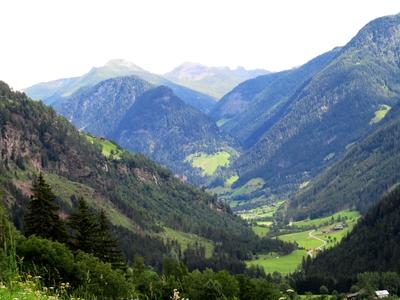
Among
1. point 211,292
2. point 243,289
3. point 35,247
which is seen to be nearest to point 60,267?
point 35,247

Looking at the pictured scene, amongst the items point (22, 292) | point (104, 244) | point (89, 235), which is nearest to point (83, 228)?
point (89, 235)

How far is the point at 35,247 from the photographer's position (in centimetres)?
7244

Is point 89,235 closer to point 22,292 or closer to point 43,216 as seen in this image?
point 43,216

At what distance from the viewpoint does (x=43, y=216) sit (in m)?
82.4

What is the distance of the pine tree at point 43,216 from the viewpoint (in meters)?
80.3

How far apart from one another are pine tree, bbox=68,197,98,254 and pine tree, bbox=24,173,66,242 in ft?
6.98

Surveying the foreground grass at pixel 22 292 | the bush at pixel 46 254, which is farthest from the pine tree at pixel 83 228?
the foreground grass at pixel 22 292

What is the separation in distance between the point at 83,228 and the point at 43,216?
22.2 feet

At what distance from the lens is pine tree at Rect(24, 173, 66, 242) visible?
8031 centimetres

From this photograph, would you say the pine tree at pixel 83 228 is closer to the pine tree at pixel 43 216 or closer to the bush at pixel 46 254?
the pine tree at pixel 43 216

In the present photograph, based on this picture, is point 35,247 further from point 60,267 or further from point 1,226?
point 1,226

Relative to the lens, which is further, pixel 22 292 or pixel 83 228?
pixel 83 228

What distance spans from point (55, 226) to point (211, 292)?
1285 inches

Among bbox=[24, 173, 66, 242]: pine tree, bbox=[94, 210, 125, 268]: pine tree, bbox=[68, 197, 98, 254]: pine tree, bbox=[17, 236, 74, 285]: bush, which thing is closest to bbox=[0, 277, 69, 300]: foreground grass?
bbox=[17, 236, 74, 285]: bush
